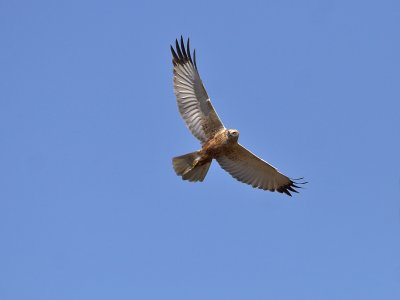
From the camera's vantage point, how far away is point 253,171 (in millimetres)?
18422

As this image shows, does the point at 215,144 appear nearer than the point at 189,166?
No

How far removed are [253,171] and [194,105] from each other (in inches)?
76.2

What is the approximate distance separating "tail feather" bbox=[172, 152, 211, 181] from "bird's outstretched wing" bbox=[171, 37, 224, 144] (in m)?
0.51

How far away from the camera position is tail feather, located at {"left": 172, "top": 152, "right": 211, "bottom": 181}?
674 inches

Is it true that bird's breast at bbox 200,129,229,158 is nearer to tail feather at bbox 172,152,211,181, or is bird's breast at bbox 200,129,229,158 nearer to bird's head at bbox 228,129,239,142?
bird's head at bbox 228,129,239,142

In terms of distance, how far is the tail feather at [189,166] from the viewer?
674 inches

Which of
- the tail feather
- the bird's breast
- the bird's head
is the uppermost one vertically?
the bird's head

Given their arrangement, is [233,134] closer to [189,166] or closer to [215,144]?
[215,144]

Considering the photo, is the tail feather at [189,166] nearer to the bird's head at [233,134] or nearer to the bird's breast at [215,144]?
the bird's breast at [215,144]

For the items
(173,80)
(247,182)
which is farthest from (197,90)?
(247,182)

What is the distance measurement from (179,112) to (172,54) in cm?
114

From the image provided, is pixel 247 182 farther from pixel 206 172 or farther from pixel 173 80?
pixel 173 80

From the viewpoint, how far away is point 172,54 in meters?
17.8

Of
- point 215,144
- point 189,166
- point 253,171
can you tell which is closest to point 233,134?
point 215,144
